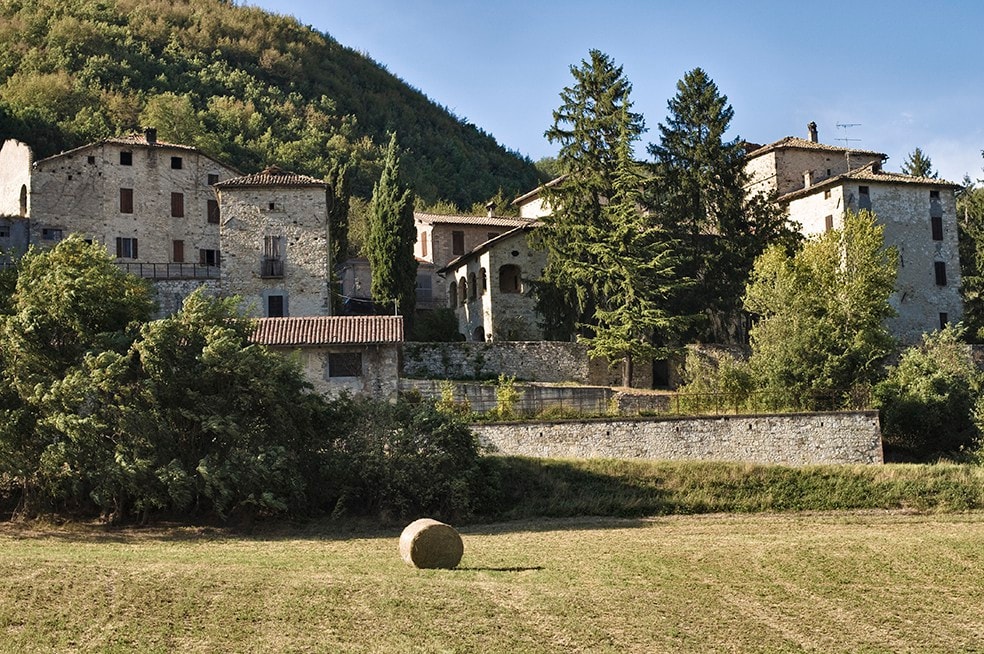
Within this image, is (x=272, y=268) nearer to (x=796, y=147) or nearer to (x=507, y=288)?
(x=507, y=288)

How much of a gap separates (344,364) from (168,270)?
1659cm

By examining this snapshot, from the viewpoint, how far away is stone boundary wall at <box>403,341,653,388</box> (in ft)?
153

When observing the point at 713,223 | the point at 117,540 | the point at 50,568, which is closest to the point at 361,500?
the point at 117,540

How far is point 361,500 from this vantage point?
33094 millimetres

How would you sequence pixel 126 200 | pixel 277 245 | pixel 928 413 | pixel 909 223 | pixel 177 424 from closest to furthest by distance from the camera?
pixel 177 424 → pixel 928 413 → pixel 277 245 → pixel 126 200 → pixel 909 223

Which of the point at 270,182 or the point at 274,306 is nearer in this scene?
the point at 274,306

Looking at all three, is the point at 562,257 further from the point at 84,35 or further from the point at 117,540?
the point at 84,35

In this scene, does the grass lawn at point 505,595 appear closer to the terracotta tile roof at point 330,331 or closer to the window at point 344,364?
the window at point 344,364

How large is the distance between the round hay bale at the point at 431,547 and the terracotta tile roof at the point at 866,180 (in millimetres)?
38179

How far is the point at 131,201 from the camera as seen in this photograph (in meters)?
54.4

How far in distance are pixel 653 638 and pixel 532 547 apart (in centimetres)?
882

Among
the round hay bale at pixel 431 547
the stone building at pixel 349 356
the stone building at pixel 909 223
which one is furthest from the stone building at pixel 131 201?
the round hay bale at pixel 431 547

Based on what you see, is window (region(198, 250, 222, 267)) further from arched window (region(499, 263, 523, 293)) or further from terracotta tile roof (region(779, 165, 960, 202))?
terracotta tile roof (region(779, 165, 960, 202))

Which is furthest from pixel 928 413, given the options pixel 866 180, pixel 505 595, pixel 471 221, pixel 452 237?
pixel 452 237
